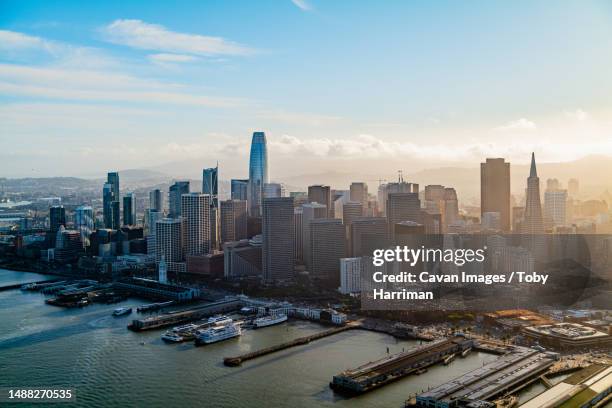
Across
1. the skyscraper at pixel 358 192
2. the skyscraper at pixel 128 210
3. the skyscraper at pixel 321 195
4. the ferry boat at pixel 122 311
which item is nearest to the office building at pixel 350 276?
the ferry boat at pixel 122 311

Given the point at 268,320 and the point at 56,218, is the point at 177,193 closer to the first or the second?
the point at 56,218

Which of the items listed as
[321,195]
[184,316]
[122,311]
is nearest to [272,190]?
[321,195]

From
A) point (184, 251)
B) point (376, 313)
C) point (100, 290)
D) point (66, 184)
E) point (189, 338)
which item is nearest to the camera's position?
point (189, 338)

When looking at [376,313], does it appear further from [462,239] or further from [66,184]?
[66,184]

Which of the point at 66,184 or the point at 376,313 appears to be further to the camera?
the point at 66,184

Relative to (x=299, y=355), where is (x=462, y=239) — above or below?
above

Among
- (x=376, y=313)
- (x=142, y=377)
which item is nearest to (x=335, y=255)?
(x=376, y=313)
